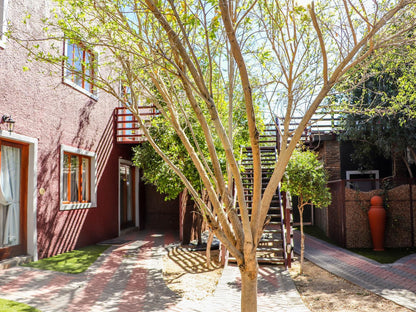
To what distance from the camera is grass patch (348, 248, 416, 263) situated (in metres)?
8.91

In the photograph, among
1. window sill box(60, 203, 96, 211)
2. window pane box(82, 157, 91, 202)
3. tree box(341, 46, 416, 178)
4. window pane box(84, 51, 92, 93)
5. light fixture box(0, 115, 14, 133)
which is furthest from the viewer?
tree box(341, 46, 416, 178)

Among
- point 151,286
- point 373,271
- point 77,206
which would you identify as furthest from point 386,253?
point 77,206

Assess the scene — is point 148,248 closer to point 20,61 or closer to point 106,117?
point 106,117

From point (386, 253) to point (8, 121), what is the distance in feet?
29.5

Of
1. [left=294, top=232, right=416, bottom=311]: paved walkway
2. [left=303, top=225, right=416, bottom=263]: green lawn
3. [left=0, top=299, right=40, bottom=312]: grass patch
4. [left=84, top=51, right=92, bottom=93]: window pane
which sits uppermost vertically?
[left=84, top=51, right=92, bottom=93]: window pane

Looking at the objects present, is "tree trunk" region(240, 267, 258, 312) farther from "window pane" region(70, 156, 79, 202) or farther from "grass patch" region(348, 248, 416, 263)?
"window pane" region(70, 156, 79, 202)

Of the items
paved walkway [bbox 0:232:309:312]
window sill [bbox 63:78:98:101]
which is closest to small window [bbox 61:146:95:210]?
window sill [bbox 63:78:98:101]

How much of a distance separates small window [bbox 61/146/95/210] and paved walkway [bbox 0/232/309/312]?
2077 mm

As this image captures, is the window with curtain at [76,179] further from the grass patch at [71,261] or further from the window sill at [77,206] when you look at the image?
the grass patch at [71,261]

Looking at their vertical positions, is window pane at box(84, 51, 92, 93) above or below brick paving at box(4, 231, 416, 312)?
above

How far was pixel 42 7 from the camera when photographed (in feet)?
27.5

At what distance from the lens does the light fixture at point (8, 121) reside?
703cm

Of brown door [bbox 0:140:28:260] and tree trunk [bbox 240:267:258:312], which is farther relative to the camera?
brown door [bbox 0:140:28:260]

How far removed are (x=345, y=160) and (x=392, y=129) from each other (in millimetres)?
2723
